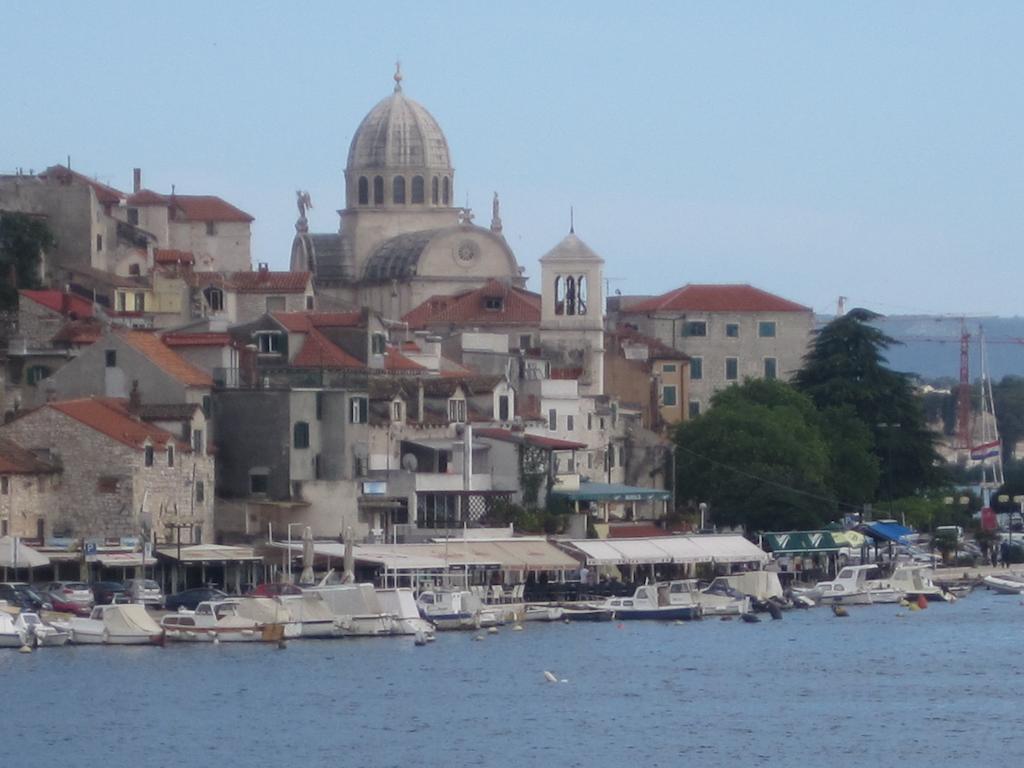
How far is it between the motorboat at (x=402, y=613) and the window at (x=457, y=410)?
20.4m

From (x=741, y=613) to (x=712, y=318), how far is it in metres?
46.8

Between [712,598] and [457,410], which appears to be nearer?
[712,598]

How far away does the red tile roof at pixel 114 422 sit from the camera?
3688 inches

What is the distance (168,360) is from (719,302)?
5143cm

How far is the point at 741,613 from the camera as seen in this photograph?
3967 inches

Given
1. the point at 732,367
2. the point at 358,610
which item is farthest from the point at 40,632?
the point at 732,367

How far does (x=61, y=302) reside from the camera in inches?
4360


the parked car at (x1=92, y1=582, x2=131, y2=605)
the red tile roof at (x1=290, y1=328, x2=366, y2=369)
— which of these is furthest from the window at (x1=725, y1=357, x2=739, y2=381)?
the parked car at (x1=92, y1=582, x2=131, y2=605)

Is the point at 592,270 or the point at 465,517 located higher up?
the point at 592,270

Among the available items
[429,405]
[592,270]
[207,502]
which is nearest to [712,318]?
[592,270]

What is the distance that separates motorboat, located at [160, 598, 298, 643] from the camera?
84.9 m

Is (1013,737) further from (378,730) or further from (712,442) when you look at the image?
(712,442)

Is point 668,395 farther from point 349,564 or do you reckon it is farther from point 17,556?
point 17,556

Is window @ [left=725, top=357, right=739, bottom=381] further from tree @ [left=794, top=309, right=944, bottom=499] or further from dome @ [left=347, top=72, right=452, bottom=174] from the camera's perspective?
dome @ [left=347, top=72, right=452, bottom=174]
